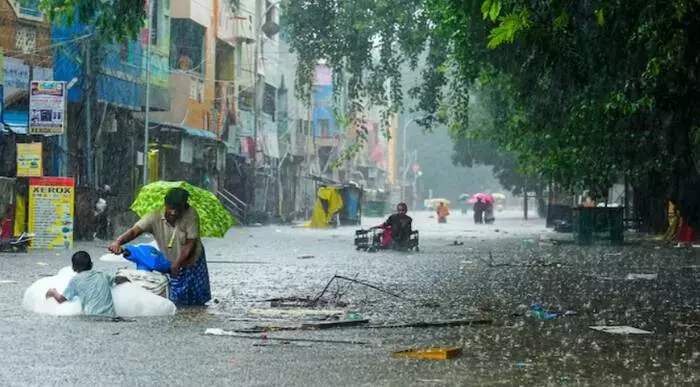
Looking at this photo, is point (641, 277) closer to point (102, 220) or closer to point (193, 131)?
point (102, 220)

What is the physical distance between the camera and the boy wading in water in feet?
41.4

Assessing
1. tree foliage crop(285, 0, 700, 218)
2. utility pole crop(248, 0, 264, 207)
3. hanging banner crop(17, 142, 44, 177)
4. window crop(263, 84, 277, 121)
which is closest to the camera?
tree foliage crop(285, 0, 700, 218)

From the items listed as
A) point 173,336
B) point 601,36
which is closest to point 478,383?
point 173,336

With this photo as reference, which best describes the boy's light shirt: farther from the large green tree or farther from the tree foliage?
the tree foliage

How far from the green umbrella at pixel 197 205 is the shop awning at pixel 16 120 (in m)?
21.7

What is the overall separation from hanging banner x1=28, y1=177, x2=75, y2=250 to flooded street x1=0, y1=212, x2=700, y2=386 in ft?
20.2

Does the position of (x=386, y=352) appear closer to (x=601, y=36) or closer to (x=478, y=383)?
(x=478, y=383)

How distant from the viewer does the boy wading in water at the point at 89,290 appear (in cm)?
1262

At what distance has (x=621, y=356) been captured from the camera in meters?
10.0

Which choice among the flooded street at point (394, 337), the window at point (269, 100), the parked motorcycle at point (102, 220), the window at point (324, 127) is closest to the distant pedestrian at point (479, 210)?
the window at point (269, 100)

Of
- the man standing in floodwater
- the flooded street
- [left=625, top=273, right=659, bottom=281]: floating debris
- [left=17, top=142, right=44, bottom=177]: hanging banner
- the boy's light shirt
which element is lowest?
the flooded street

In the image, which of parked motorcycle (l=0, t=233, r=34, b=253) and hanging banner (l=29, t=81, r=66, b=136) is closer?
parked motorcycle (l=0, t=233, r=34, b=253)

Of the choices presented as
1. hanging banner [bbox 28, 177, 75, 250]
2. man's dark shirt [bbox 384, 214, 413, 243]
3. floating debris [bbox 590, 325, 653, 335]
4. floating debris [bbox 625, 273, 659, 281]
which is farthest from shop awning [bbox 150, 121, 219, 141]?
floating debris [bbox 590, 325, 653, 335]

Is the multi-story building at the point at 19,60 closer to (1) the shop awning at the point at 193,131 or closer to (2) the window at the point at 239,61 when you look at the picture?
(1) the shop awning at the point at 193,131
